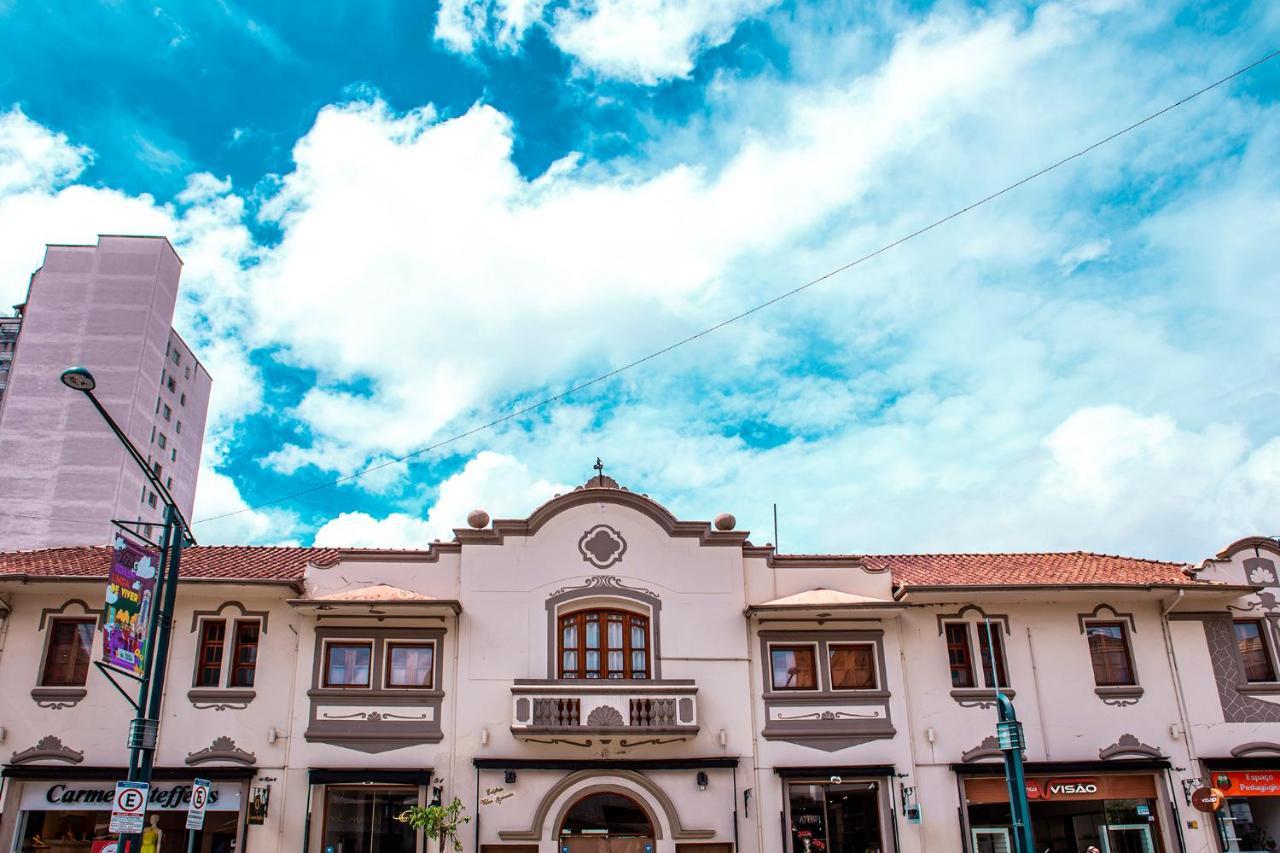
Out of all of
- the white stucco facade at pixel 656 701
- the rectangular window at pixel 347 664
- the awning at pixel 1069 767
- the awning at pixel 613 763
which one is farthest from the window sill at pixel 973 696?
the rectangular window at pixel 347 664

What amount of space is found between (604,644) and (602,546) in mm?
2399

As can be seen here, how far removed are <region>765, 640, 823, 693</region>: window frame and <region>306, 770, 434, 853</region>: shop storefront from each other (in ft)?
27.2

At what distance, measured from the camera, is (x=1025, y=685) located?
24.0 metres

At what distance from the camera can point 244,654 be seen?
924 inches

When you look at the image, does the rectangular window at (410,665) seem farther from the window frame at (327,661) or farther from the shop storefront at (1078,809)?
the shop storefront at (1078,809)

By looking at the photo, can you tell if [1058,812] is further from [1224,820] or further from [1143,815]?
[1224,820]

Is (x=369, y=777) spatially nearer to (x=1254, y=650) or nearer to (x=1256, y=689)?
(x=1256, y=689)

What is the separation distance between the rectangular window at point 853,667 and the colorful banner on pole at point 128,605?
1511 centimetres

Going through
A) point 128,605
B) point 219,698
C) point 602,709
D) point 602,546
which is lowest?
point 602,709

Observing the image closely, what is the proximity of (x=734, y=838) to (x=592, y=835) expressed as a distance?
321 centimetres

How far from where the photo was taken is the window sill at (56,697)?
74.4 ft

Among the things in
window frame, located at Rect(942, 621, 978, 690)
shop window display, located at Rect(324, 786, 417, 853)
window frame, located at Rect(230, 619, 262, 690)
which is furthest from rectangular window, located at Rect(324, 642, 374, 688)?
window frame, located at Rect(942, 621, 978, 690)

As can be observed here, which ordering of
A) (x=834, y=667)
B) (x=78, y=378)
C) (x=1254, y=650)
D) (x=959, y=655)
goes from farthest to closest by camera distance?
1. (x=1254, y=650)
2. (x=959, y=655)
3. (x=834, y=667)
4. (x=78, y=378)

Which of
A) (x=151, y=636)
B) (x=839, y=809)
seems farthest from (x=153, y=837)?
(x=839, y=809)
